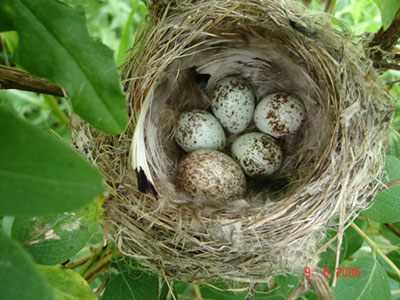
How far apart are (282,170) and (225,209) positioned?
39 cm

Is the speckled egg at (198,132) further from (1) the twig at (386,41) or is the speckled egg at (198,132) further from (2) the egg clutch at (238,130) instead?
(1) the twig at (386,41)

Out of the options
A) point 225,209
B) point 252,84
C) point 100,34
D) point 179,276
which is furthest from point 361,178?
point 100,34

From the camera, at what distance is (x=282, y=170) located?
4.41 ft

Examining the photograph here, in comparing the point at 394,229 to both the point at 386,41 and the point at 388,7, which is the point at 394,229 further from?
the point at 388,7

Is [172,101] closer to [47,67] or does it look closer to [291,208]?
[291,208]

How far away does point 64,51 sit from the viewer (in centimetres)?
56

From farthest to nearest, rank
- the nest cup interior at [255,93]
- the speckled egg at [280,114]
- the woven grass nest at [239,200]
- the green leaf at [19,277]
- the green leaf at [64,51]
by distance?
the speckled egg at [280,114], the nest cup interior at [255,93], the woven grass nest at [239,200], the green leaf at [64,51], the green leaf at [19,277]

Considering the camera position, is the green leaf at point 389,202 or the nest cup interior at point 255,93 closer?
the green leaf at point 389,202

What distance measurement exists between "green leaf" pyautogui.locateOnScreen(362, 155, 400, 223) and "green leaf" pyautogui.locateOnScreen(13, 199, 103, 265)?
0.71m

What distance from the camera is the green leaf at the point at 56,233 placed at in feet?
2.52

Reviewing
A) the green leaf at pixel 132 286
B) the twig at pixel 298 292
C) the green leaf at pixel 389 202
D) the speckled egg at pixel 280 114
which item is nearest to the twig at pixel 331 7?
the speckled egg at pixel 280 114

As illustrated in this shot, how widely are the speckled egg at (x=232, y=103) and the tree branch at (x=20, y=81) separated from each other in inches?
26.5

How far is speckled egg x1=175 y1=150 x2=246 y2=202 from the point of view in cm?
114

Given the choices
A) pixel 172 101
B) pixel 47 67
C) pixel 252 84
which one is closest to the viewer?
pixel 47 67
